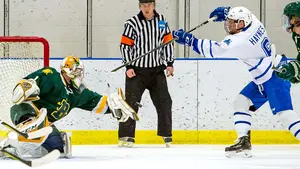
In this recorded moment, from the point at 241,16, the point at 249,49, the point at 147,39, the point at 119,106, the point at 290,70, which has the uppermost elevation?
the point at 241,16

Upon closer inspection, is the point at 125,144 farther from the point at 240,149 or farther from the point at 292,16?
the point at 292,16

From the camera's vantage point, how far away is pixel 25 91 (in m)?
4.96

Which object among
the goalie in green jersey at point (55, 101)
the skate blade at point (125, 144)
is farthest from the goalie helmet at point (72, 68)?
the skate blade at point (125, 144)

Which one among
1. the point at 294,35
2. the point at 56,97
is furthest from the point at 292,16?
the point at 56,97

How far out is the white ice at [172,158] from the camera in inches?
192

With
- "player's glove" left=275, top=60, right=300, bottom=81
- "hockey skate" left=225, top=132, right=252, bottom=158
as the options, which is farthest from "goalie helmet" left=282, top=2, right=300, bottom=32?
"hockey skate" left=225, top=132, right=252, bottom=158

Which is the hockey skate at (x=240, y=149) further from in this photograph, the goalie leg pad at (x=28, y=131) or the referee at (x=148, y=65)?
the goalie leg pad at (x=28, y=131)

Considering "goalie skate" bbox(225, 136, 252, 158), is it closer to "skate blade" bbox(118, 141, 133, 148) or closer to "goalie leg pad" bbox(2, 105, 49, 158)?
"skate blade" bbox(118, 141, 133, 148)

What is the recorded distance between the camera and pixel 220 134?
7.43 meters

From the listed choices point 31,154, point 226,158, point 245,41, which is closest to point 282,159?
point 226,158

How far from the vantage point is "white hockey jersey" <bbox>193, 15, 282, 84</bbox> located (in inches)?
219

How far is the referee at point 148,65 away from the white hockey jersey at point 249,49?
1.40 m

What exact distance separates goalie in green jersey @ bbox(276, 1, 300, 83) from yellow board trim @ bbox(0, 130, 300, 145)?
102 inches

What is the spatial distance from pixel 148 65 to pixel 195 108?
0.65 m
